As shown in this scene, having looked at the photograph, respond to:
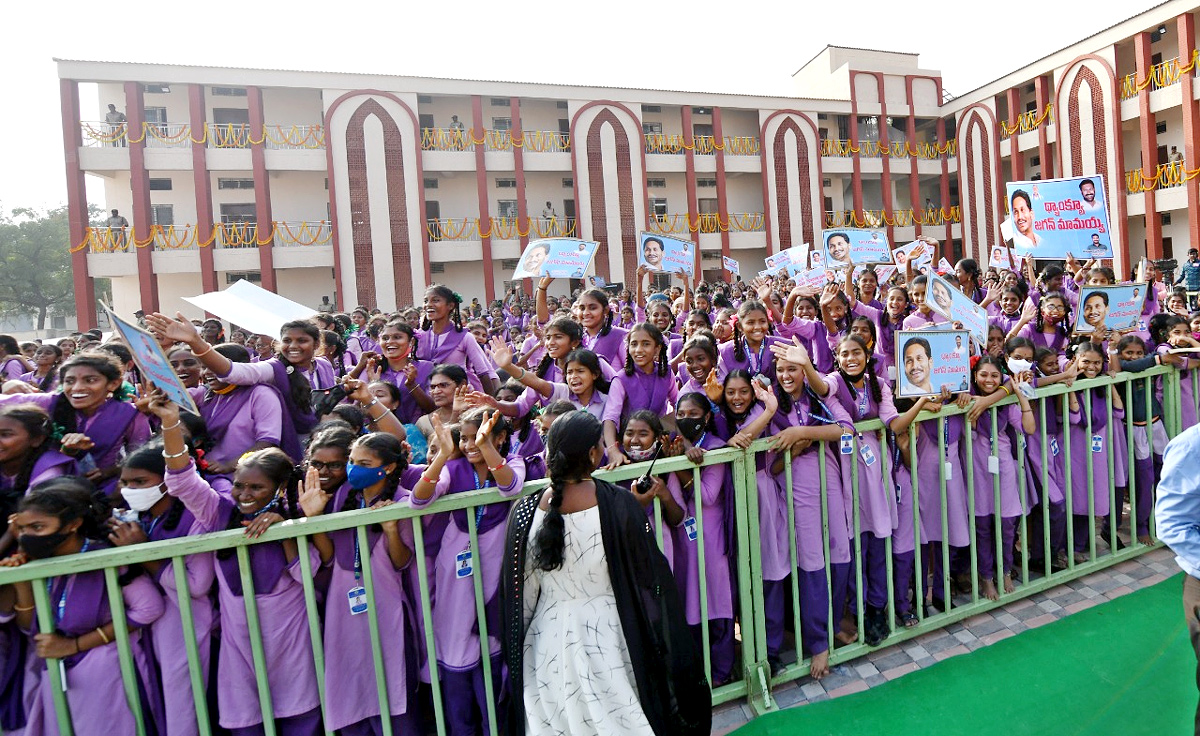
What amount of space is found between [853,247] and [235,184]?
21.1m

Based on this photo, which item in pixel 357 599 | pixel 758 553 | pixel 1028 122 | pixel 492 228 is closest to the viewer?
pixel 357 599

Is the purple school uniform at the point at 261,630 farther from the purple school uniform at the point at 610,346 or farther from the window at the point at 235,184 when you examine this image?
the window at the point at 235,184

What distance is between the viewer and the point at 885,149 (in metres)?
28.1

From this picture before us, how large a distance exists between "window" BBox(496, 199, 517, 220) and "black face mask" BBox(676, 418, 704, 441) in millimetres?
22133

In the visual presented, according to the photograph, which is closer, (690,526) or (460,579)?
(460,579)

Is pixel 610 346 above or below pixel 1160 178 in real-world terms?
below

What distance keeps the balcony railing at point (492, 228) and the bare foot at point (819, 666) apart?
21.3 meters

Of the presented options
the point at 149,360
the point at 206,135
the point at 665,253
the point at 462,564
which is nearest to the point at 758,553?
the point at 462,564

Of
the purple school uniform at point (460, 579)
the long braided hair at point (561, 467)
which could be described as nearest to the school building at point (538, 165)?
the purple school uniform at point (460, 579)

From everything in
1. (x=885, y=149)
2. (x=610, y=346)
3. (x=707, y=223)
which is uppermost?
(x=885, y=149)

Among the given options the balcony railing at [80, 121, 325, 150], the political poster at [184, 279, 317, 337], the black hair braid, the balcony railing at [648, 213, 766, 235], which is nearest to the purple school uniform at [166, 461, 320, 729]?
the black hair braid

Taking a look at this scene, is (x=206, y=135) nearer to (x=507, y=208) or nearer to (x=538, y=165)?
(x=507, y=208)

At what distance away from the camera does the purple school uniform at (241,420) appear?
11.2 ft

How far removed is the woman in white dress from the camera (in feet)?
7.44
